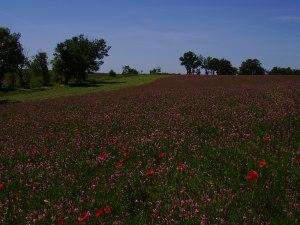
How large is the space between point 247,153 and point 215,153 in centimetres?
62

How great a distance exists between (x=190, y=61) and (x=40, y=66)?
6171 centimetres

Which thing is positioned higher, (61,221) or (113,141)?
(113,141)

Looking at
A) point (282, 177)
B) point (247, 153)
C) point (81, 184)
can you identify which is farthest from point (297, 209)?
point (81, 184)

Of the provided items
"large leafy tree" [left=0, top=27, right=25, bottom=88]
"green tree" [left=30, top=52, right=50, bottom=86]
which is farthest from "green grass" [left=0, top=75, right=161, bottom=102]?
"green tree" [left=30, top=52, right=50, bottom=86]

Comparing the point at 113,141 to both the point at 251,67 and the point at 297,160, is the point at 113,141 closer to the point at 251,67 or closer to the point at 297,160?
the point at 297,160

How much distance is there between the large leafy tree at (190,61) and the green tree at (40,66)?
58990mm

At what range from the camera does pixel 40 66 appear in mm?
112438

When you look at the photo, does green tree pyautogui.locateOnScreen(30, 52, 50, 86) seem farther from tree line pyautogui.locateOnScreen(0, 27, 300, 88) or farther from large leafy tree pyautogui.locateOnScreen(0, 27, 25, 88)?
large leafy tree pyautogui.locateOnScreen(0, 27, 25, 88)

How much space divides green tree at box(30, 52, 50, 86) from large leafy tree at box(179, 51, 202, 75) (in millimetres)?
58990

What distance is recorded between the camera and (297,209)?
6.23 metres

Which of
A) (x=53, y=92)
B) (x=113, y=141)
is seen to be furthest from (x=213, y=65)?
(x=113, y=141)

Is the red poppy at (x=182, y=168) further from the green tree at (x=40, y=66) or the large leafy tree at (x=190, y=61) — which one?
the large leafy tree at (x=190, y=61)

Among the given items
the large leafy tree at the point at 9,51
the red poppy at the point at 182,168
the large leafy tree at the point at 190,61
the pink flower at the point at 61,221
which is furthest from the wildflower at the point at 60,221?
the large leafy tree at the point at 190,61

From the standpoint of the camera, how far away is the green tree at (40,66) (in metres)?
111
